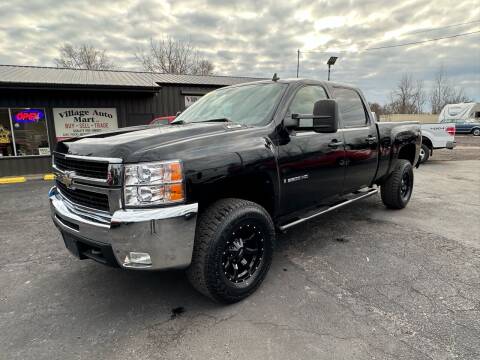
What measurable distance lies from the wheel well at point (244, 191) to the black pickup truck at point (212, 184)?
0.03 ft

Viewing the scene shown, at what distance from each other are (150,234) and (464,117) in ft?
117

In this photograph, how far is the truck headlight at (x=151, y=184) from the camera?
221cm

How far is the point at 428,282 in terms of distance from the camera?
3053 mm

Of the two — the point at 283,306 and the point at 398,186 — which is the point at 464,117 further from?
the point at 283,306

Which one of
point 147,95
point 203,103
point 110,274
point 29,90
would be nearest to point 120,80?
point 147,95

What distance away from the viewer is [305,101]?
3.58 metres

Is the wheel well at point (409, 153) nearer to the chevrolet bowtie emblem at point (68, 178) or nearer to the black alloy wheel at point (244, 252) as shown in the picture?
the black alloy wheel at point (244, 252)

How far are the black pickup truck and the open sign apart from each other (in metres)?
10.3

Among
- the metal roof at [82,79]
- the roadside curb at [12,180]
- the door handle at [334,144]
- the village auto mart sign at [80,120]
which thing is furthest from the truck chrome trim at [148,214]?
the village auto mart sign at [80,120]

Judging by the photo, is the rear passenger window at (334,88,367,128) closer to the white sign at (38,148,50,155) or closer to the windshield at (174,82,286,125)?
the windshield at (174,82,286,125)

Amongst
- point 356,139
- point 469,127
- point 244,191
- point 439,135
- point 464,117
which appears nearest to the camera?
point 244,191

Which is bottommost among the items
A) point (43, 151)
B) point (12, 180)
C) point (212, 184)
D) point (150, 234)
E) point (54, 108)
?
point (12, 180)

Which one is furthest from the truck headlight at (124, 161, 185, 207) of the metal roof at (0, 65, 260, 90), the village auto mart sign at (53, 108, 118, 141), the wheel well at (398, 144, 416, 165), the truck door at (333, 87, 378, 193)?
the village auto mart sign at (53, 108, 118, 141)

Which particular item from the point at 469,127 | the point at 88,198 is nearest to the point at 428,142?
the point at 88,198
